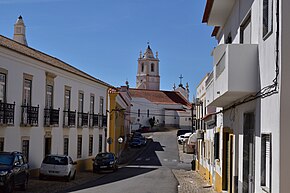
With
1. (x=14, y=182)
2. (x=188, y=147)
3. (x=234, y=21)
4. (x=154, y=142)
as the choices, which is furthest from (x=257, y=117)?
Result: (x=154, y=142)

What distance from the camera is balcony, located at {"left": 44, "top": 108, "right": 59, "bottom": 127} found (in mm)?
28391

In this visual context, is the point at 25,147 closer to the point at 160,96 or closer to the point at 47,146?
the point at 47,146

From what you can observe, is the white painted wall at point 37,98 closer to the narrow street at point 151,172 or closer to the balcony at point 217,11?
the narrow street at point 151,172

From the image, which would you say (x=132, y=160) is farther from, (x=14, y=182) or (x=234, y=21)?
(x=234, y=21)

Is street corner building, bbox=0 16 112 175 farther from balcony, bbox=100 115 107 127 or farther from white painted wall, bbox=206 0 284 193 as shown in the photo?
white painted wall, bbox=206 0 284 193

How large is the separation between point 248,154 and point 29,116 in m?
15.8

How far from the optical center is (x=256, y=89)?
413 inches

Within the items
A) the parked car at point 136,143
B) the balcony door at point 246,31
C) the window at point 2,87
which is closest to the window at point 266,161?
the balcony door at point 246,31

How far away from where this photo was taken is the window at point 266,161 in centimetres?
915

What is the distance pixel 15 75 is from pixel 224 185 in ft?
39.1

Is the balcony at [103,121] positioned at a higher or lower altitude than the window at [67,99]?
lower

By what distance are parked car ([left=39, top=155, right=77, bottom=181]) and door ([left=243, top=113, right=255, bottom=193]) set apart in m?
14.4

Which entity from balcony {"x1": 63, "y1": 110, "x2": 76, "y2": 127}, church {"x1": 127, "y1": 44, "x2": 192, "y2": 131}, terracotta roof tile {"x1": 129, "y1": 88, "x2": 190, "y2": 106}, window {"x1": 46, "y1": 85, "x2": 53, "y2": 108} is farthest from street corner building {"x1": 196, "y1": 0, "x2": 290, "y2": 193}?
terracotta roof tile {"x1": 129, "y1": 88, "x2": 190, "y2": 106}

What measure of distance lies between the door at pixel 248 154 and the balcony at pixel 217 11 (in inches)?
155
